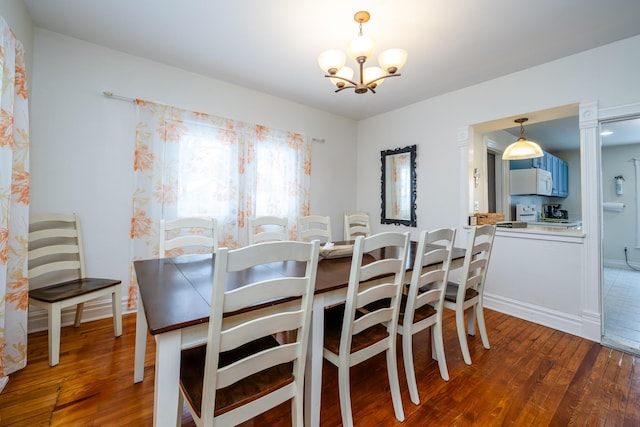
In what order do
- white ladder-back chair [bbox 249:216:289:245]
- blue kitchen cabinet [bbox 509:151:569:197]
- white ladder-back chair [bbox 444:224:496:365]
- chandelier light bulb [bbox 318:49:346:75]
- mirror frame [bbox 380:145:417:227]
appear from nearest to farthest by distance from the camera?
1. chandelier light bulb [bbox 318:49:346:75]
2. white ladder-back chair [bbox 444:224:496:365]
3. white ladder-back chair [bbox 249:216:289:245]
4. mirror frame [bbox 380:145:417:227]
5. blue kitchen cabinet [bbox 509:151:569:197]

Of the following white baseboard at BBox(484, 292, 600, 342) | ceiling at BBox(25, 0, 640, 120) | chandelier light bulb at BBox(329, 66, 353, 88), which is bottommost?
white baseboard at BBox(484, 292, 600, 342)

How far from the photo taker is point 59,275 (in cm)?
228

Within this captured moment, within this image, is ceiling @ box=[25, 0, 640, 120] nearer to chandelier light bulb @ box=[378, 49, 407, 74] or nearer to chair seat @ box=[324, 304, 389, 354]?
chandelier light bulb @ box=[378, 49, 407, 74]

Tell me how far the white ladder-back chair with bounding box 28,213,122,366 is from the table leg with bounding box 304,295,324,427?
5.67 ft

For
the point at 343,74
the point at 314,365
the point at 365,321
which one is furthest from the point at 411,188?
the point at 314,365

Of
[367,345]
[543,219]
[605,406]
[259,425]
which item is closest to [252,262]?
[367,345]

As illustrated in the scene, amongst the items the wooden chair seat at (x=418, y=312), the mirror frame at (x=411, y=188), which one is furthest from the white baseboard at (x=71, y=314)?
the mirror frame at (x=411, y=188)

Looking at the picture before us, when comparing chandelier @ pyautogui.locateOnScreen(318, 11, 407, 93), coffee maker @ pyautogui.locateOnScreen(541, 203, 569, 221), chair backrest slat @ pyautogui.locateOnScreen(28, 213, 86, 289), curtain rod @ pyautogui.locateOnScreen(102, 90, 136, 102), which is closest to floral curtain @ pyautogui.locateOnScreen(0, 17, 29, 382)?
chair backrest slat @ pyautogui.locateOnScreen(28, 213, 86, 289)

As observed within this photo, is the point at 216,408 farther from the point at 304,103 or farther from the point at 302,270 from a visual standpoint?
the point at 304,103

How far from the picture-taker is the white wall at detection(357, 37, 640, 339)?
88.4 inches

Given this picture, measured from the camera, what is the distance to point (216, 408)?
941 mm

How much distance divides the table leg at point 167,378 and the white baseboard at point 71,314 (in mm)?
2132

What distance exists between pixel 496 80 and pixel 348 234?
2.27 meters

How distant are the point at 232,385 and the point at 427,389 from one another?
1.20 meters
